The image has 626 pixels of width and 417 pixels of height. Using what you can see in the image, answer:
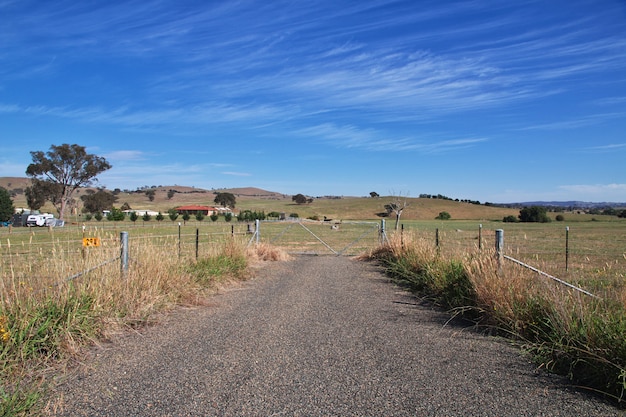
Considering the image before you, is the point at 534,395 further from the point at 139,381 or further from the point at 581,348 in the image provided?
the point at 139,381

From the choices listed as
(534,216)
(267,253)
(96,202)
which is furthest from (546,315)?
(96,202)

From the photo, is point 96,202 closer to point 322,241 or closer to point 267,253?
point 322,241

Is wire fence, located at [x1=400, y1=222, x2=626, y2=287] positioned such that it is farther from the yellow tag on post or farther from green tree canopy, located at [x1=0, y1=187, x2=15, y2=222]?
green tree canopy, located at [x1=0, y1=187, x2=15, y2=222]

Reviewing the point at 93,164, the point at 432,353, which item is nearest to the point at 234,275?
the point at 432,353

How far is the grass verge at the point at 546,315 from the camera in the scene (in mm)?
5282

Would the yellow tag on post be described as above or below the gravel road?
above

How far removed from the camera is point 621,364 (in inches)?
201

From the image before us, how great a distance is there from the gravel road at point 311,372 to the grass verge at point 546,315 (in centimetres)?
32

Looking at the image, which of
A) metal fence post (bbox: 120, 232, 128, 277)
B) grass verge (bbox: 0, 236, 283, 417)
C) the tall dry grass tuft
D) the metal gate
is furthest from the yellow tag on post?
the metal gate

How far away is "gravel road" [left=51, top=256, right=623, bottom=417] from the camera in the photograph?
4.63 metres

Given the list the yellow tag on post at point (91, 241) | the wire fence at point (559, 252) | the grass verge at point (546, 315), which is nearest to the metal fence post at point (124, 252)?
the yellow tag on post at point (91, 241)

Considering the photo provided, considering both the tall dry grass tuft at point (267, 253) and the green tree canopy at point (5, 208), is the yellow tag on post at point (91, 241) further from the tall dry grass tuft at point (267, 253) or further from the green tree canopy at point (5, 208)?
the green tree canopy at point (5, 208)

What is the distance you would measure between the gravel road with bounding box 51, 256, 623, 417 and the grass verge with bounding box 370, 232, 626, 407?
322mm

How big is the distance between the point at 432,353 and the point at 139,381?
351 centimetres
